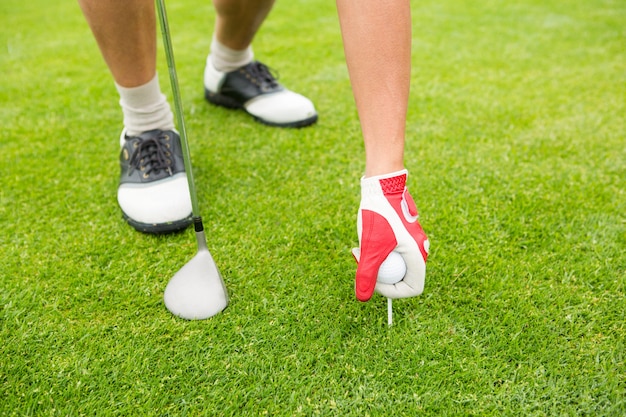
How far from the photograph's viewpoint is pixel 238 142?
5.79 ft

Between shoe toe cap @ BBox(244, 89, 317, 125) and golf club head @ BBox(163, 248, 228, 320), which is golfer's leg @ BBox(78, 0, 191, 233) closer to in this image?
golf club head @ BBox(163, 248, 228, 320)

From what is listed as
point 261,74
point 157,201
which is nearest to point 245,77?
point 261,74

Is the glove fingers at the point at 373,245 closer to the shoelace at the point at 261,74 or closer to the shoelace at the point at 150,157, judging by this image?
the shoelace at the point at 150,157

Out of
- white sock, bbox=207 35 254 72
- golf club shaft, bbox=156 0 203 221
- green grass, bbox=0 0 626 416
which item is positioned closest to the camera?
green grass, bbox=0 0 626 416

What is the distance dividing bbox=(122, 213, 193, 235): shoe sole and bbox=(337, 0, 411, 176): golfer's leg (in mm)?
566

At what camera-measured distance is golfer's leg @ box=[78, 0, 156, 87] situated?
127 centimetres

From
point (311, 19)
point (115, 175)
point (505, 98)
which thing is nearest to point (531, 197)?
point (505, 98)

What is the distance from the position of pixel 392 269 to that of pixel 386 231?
0.07m

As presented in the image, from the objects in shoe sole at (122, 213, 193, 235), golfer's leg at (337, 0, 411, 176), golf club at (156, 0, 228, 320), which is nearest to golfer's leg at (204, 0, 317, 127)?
shoe sole at (122, 213, 193, 235)

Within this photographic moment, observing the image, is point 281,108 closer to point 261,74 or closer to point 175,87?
point 261,74

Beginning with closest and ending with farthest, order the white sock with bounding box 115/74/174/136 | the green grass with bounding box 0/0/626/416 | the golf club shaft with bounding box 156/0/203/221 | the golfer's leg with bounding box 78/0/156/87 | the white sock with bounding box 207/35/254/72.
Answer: the green grass with bounding box 0/0/626/416 → the golf club shaft with bounding box 156/0/203/221 → the golfer's leg with bounding box 78/0/156/87 → the white sock with bounding box 115/74/174/136 → the white sock with bounding box 207/35/254/72

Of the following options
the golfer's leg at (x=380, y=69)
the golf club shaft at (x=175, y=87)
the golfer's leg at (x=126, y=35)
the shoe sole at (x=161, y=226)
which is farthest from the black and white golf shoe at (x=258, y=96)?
the golfer's leg at (x=380, y=69)

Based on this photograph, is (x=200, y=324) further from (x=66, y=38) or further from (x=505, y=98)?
(x=66, y=38)

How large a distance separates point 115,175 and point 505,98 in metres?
1.50
